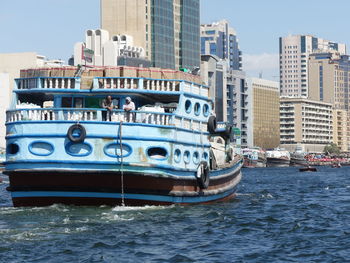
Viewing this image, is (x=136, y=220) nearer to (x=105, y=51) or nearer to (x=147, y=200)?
(x=147, y=200)

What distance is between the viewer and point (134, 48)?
575 feet

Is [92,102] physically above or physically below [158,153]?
above

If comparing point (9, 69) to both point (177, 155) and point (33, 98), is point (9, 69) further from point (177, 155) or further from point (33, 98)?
point (177, 155)

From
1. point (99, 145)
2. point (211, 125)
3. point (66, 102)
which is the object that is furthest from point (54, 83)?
point (211, 125)

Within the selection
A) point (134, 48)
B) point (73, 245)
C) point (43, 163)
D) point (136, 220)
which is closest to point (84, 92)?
point (43, 163)

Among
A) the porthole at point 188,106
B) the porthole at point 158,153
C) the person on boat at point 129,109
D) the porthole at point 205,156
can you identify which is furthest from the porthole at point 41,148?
the porthole at point 205,156

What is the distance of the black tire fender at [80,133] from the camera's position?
110 feet

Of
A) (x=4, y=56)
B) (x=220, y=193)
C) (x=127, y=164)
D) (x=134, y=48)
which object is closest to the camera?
(x=127, y=164)

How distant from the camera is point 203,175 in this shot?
124 ft

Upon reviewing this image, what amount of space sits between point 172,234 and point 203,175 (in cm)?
1036

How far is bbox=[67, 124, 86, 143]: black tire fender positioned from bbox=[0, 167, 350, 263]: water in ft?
8.83

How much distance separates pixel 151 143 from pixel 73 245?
1026cm

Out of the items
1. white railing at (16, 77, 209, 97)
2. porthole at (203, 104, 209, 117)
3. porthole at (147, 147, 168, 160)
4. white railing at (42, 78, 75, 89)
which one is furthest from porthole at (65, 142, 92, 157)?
porthole at (203, 104, 209, 117)

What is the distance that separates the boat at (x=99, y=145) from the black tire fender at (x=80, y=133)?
0.04 metres
